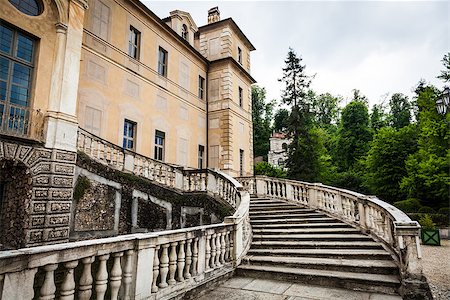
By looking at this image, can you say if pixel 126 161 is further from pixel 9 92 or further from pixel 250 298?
pixel 250 298

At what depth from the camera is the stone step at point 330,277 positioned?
5535mm

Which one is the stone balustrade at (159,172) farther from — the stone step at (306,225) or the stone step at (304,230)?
the stone step at (304,230)

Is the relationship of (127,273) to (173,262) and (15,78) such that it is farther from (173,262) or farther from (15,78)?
(15,78)

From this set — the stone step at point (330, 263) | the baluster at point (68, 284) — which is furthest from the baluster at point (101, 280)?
the stone step at point (330, 263)

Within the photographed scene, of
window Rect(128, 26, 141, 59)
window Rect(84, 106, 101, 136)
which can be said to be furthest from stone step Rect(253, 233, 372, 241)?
window Rect(128, 26, 141, 59)

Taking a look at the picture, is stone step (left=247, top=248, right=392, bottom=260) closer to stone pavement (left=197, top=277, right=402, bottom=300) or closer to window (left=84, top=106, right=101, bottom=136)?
stone pavement (left=197, top=277, right=402, bottom=300)

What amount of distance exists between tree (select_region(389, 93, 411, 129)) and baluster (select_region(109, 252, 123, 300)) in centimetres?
4908

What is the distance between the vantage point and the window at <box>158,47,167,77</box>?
54.7 ft

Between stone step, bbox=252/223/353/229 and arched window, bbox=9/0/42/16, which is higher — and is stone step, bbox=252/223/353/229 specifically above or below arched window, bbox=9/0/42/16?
below

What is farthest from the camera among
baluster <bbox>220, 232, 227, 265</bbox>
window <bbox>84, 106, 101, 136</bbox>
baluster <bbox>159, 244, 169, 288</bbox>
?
window <bbox>84, 106, 101, 136</bbox>

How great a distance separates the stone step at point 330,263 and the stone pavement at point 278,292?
0.79 meters

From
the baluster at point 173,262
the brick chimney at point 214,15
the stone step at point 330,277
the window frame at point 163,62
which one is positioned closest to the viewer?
the baluster at point 173,262

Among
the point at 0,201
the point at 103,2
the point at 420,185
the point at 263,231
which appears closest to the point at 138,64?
the point at 103,2

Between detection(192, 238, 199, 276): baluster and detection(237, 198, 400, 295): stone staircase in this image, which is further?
detection(237, 198, 400, 295): stone staircase
